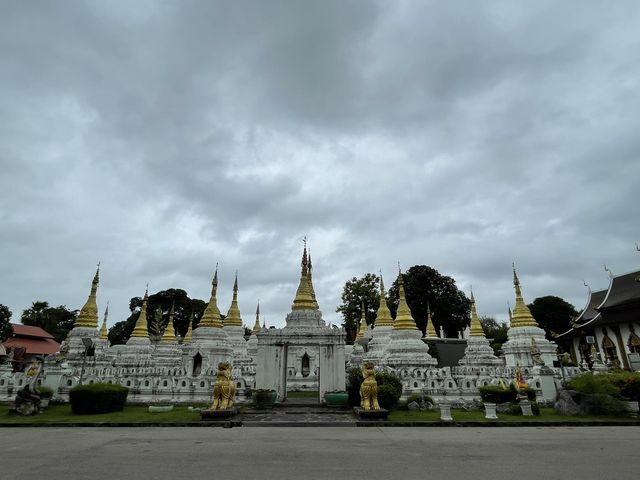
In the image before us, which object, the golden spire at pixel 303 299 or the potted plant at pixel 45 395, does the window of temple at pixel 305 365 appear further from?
the potted plant at pixel 45 395

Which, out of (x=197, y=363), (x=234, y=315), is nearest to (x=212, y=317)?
(x=197, y=363)

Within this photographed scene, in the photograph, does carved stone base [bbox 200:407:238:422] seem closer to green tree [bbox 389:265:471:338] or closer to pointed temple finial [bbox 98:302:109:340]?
pointed temple finial [bbox 98:302:109:340]

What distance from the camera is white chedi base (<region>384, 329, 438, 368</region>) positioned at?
22.6 m

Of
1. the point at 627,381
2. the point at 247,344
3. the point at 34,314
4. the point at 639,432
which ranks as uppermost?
the point at 34,314

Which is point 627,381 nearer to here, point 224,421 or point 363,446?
point 363,446

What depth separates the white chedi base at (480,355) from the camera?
27016 millimetres

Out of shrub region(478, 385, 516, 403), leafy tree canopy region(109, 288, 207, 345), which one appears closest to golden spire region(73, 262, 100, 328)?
shrub region(478, 385, 516, 403)

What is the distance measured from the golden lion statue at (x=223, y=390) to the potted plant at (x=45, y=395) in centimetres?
763

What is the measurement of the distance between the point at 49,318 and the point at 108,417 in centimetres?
6134

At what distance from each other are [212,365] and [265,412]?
1101 centimetres

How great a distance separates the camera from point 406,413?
49.6 feet

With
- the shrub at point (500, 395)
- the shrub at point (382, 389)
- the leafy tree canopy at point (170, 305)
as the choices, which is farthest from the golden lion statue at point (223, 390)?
the leafy tree canopy at point (170, 305)

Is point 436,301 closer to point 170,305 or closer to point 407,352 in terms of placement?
point 407,352

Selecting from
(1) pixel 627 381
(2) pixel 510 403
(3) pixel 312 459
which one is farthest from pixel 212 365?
(1) pixel 627 381
